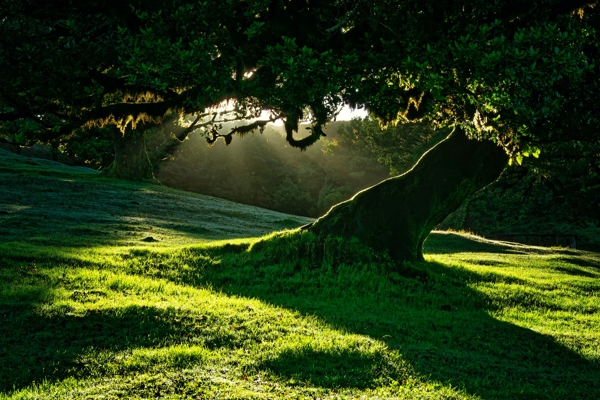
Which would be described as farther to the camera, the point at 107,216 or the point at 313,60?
the point at 107,216

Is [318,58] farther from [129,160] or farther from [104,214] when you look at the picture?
[129,160]

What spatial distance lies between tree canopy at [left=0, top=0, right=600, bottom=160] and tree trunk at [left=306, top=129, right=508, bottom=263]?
311 centimetres

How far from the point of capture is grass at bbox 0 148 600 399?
722 centimetres

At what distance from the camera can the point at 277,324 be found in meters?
10.3

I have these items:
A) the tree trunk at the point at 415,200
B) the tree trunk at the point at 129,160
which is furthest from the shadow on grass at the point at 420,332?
the tree trunk at the point at 129,160

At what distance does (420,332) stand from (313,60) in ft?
19.4

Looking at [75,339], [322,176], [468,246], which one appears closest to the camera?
[75,339]

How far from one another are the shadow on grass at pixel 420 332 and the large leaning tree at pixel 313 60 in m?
4.35

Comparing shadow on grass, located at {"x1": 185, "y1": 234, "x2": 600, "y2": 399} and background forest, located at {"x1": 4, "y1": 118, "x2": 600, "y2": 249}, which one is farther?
background forest, located at {"x1": 4, "y1": 118, "x2": 600, "y2": 249}

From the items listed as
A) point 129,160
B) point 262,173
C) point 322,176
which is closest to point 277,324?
point 129,160

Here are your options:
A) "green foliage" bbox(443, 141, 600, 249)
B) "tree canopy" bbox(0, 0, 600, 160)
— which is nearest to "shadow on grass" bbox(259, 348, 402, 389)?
"tree canopy" bbox(0, 0, 600, 160)

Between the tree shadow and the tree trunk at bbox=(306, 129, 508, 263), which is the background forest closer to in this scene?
the tree shadow

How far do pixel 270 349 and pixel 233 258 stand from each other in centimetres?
813

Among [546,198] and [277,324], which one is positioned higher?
[546,198]
